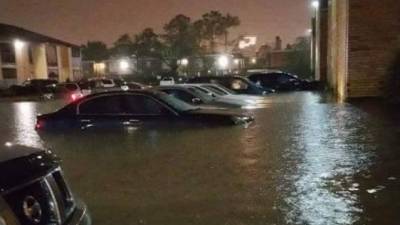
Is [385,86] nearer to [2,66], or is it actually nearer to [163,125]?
[163,125]

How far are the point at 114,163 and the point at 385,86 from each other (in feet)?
41.2

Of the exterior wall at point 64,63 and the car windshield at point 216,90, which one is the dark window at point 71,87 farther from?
the exterior wall at point 64,63

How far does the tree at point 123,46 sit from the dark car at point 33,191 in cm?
8057

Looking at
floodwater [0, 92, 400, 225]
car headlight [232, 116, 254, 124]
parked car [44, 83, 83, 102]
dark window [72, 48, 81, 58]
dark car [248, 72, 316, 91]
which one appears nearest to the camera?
floodwater [0, 92, 400, 225]

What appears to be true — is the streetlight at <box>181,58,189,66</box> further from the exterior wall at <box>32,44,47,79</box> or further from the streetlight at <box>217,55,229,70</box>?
the exterior wall at <box>32,44,47,79</box>

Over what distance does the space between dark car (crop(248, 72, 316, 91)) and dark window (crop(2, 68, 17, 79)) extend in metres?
30.7

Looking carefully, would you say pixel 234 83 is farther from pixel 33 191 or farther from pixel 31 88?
pixel 33 191

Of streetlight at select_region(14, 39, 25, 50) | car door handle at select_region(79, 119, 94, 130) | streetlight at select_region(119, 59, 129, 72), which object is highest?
streetlight at select_region(14, 39, 25, 50)

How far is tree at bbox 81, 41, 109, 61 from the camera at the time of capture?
339 feet

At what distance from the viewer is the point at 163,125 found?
Answer: 11281 millimetres

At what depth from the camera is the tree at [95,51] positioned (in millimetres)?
103394

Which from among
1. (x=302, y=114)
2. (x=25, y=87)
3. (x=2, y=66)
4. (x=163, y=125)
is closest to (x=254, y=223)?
(x=163, y=125)

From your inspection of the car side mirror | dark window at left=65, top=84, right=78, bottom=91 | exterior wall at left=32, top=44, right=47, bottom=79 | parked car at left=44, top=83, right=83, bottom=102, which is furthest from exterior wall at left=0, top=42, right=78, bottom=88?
the car side mirror

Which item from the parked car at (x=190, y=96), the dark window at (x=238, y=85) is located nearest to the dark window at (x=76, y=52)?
the dark window at (x=238, y=85)
